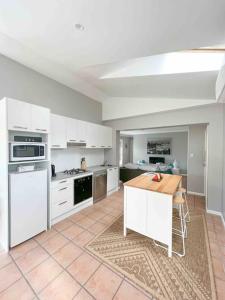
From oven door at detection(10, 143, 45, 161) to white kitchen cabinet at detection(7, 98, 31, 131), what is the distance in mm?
273

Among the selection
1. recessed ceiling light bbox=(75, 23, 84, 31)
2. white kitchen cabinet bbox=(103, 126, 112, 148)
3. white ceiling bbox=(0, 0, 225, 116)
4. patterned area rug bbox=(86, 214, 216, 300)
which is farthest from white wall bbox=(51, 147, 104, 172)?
recessed ceiling light bbox=(75, 23, 84, 31)

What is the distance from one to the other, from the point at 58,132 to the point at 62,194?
1.32m

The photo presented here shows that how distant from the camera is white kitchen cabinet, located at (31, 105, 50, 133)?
2356mm

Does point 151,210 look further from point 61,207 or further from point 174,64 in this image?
point 174,64

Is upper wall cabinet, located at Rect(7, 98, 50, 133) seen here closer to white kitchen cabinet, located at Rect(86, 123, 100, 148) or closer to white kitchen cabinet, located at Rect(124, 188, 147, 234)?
white kitchen cabinet, located at Rect(86, 123, 100, 148)

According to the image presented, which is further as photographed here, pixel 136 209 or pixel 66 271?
pixel 136 209

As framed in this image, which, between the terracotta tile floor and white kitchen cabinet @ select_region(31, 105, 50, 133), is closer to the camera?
the terracotta tile floor

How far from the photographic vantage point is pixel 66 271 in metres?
1.72

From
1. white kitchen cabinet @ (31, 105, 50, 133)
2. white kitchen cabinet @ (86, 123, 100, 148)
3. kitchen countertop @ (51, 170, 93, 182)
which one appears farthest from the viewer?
white kitchen cabinet @ (86, 123, 100, 148)

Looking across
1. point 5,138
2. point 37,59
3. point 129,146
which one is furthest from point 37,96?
point 129,146

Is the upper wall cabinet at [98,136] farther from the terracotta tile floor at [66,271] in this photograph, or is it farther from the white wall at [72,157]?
the terracotta tile floor at [66,271]

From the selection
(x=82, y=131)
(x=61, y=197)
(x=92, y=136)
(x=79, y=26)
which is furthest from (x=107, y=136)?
(x=79, y=26)

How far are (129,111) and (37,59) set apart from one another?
8.63ft

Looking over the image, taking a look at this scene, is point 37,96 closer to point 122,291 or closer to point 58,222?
point 58,222
